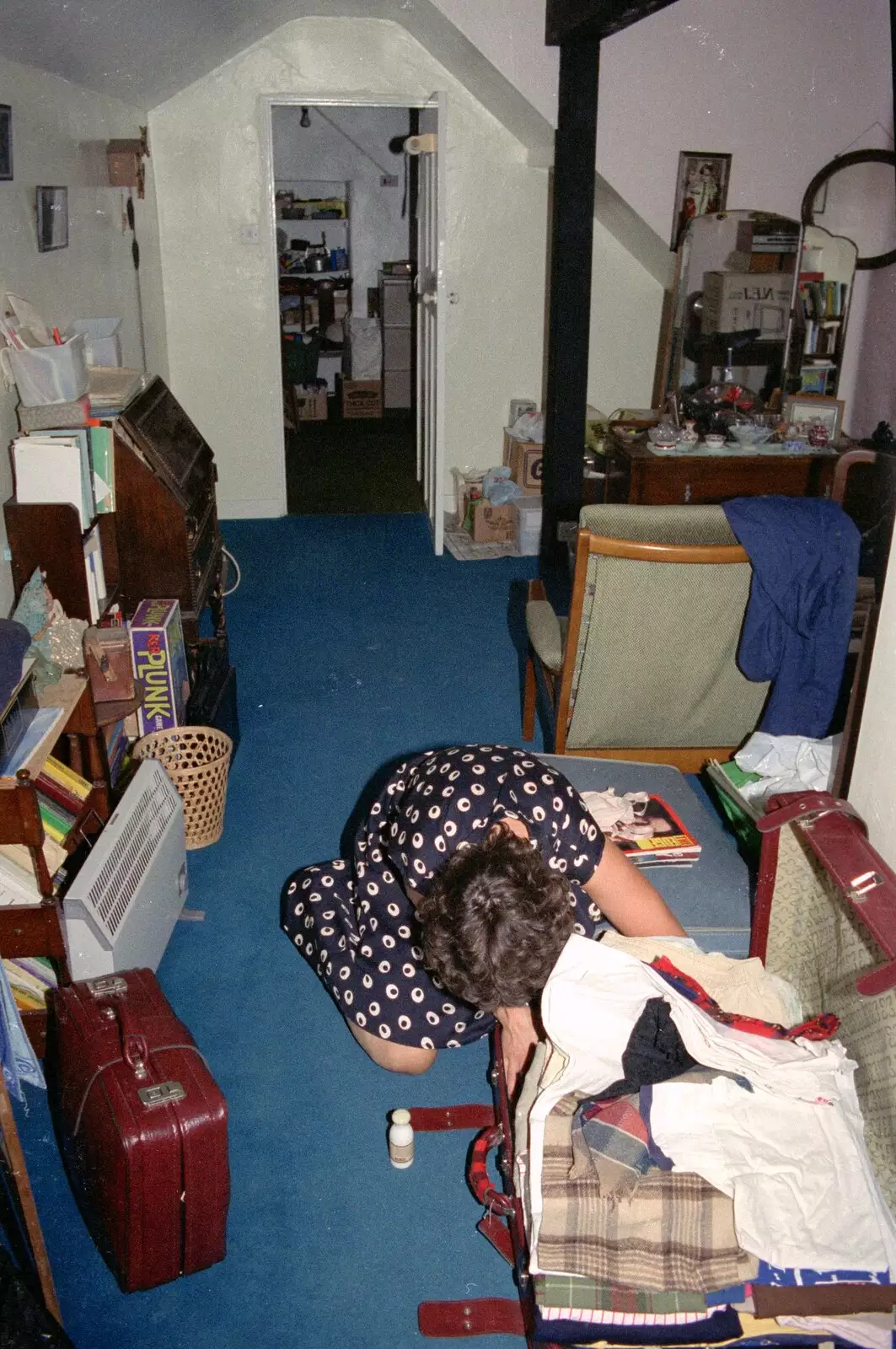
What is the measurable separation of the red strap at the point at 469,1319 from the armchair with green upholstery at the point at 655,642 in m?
1.41

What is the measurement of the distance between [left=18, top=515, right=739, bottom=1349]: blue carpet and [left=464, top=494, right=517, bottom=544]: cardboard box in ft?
4.14

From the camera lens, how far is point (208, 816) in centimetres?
295

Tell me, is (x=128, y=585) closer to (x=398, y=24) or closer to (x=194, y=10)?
(x=194, y=10)

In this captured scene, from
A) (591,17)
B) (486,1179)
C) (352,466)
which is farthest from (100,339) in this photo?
(352,466)

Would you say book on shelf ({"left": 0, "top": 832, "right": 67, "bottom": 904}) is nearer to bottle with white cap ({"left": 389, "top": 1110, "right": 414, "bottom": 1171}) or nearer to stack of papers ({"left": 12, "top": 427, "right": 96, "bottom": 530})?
bottle with white cap ({"left": 389, "top": 1110, "right": 414, "bottom": 1171})

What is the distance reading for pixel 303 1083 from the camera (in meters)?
2.23

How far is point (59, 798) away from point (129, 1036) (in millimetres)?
751

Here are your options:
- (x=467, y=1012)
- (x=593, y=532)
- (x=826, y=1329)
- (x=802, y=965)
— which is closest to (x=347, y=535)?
(x=593, y=532)

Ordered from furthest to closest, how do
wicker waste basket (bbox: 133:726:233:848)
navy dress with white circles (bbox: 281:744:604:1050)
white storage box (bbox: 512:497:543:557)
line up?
white storage box (bbox: 512:497:543:557) → wicker waste basket (bbox: 133:726:233:848) → navy dress with white circles (bbox: 281:744:604:1050)

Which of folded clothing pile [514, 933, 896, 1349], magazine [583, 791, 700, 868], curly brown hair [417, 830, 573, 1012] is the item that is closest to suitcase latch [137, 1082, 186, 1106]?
curly brown hair [417, 830, 573, 1012]

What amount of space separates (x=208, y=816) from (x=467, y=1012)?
115 centimetres

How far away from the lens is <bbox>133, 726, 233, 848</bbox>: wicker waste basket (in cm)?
287

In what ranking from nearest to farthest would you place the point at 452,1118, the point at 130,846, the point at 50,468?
1. the point at 452,1118
2. the point at 130,846
3. the point at 50,468

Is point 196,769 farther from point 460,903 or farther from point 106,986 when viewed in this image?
point 460,903
